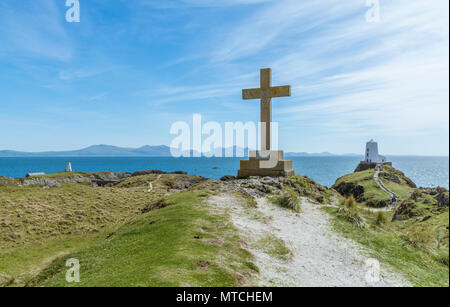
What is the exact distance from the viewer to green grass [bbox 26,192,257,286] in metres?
6.63

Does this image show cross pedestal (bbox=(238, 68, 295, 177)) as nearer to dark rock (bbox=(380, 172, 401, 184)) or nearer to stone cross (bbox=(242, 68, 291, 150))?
stone cross (bbox=(242, 68, 291, 150))

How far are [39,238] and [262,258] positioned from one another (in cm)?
1930

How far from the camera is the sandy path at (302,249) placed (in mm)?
7812

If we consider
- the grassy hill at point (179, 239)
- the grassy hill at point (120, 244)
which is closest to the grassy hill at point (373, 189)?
the grassy hill at point (179, 239)

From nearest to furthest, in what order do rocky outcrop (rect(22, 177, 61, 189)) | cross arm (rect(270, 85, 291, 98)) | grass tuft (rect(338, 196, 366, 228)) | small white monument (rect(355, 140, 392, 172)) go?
1. grass tuft (rect(338, 196, 366, 228))
2. cross arm (rect(270, 85, 291, 98))
3. rocky outcrop (rect(22, 177, 61, 189))
4. small white monument (rect(355, 140, 392, 172))

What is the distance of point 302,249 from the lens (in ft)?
33.4

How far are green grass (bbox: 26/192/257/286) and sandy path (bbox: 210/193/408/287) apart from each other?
0.76 metres

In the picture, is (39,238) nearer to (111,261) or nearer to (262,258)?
(111,261)

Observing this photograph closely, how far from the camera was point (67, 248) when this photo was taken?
59.8 feet

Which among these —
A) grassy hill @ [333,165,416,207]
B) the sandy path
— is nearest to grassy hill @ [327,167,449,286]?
the sandy path

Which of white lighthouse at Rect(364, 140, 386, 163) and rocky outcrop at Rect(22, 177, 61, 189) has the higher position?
white lighthouse at Rect(364, 140, 386, 163)

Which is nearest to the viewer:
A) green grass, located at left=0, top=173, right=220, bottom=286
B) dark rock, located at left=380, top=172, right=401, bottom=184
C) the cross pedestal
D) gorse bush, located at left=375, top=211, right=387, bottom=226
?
gorse bush, located at left=375, top=211, right=387, bottom=226
